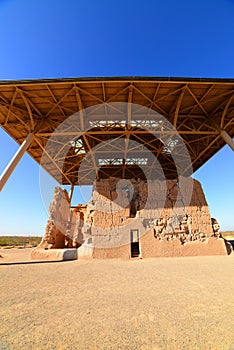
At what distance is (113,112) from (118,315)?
1181 centimetres

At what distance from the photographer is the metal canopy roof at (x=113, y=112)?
10.3 m

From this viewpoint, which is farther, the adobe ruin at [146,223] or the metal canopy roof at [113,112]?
the metal canopy roof at [113,112]

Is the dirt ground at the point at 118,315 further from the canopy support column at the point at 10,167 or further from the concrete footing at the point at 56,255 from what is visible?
the canopy support column at the point at 10,167

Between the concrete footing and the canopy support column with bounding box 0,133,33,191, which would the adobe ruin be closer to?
the concrete footing

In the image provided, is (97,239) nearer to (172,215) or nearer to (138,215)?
(138,215)

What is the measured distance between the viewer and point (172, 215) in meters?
10.9

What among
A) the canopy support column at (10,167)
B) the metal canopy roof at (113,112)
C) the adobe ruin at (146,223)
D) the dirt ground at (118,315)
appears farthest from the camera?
the metal canopy roof at (113,112)

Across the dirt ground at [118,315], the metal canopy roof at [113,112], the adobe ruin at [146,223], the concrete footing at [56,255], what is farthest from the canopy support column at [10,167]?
the dirt ground at [118,315]

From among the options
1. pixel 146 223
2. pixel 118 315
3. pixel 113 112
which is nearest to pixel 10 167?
pixel 113 112

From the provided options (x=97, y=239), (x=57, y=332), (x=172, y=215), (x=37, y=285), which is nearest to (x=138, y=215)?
(x=172, y=215)

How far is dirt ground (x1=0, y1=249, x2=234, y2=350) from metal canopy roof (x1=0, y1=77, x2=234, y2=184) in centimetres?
988

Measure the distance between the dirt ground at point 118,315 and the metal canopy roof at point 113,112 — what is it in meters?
9.88

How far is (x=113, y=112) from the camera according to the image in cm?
1239

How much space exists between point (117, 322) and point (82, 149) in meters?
15.6
